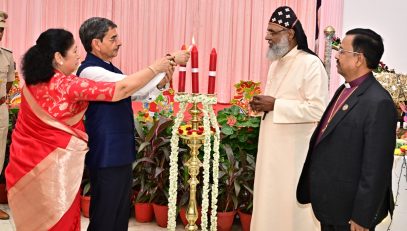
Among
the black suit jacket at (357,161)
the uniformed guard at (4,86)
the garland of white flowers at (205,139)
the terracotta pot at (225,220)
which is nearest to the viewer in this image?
the black suit jacket at (357,161)

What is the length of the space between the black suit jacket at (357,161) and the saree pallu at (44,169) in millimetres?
1124

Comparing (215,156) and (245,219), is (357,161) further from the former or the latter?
(245,219)

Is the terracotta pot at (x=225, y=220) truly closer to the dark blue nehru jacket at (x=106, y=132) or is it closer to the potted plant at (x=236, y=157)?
the potted plant at (x=236, y=157)

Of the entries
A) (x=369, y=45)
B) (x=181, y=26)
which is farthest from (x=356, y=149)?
(x=181, y=26)

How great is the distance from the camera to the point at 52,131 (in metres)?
2.16

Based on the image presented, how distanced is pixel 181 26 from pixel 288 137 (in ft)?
18.5

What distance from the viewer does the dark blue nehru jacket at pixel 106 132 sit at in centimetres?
233

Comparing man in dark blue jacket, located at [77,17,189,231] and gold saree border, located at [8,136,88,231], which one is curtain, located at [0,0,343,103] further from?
gold saree border, located at [8,136,88,231]

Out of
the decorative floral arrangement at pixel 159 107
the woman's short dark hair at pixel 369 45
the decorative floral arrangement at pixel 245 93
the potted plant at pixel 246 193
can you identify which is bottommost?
the potted plant at pixel 246 193

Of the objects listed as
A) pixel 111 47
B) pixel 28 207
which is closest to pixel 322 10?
pixel 111 47

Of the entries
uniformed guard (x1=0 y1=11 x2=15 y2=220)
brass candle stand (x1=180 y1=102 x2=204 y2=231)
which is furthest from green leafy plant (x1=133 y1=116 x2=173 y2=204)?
uniformed guard (x1=0 y1=11 x2=15 y2=220)

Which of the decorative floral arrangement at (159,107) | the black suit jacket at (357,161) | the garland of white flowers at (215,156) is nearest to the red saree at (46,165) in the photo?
the garland of white flowers at (215,156)

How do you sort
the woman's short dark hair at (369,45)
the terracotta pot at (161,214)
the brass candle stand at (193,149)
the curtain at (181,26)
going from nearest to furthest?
the woman's short dark hair at (369,45)
the brass candle stand at (193,149)
the terracotta pot at (161,214)
the curtain at (181,26)

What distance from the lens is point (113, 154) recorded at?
233 cm
